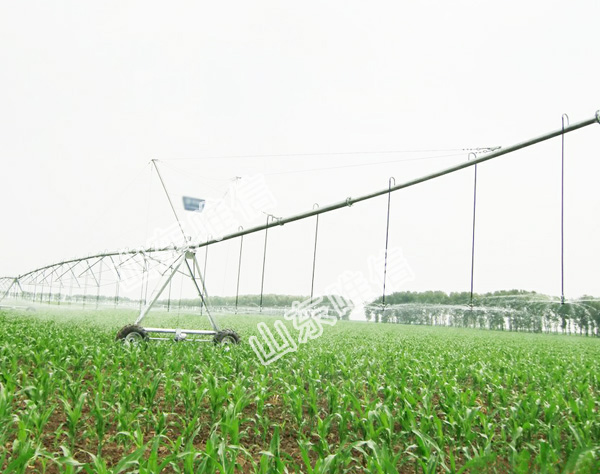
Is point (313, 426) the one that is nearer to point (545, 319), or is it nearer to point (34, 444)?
point (34, 444)

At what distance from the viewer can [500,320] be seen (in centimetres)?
8925

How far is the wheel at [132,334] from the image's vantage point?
373 inches

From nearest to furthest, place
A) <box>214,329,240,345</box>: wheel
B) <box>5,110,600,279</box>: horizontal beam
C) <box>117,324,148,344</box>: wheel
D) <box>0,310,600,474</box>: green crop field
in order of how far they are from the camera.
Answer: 1. <box>0,310,600,474</box>: green crop field
2. <box>5,110,600,279</box>: horizontal beam
3. <box>117,324,148,344</box>: wheel
4. <box>214,329,240,345</box>: wheel

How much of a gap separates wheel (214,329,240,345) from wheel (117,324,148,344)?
5.80ft

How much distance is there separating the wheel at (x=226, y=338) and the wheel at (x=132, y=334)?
1.77 meters

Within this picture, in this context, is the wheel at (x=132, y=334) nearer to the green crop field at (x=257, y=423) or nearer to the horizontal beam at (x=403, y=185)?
the green crop field at (x=257, y=423)

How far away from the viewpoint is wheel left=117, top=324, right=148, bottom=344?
9469 millimetres

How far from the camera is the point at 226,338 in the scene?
1095cm

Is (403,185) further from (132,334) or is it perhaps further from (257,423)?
(132,334)

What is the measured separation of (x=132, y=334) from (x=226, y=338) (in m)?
2.33

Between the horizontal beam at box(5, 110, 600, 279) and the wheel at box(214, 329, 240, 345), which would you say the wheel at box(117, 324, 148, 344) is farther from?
the horizontal beam at box(5, 110, 600, 279)

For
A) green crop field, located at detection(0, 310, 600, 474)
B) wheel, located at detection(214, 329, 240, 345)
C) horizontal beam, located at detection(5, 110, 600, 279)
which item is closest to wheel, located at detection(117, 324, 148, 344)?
green crop field, located at detection(0, 310, 600, 474)

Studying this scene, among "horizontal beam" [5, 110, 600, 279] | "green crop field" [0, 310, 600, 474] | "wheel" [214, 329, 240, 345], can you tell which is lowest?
"green crop field" [0, 310, 600, 474]

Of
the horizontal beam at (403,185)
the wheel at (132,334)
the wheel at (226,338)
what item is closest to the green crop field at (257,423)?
the wheel at (132,334)
